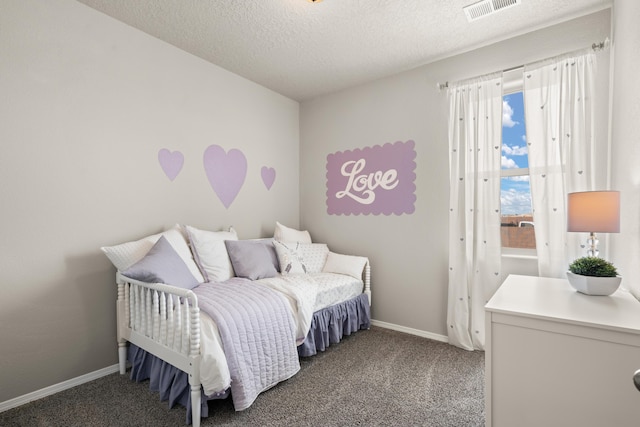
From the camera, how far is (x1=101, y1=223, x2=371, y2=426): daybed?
1.64 meters

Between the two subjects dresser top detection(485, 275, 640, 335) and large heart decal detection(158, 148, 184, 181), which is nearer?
dresser top detection(485, 275, 640, 335)

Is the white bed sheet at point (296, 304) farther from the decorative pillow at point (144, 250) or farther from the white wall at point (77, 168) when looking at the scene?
the white wall at point (77, 168)

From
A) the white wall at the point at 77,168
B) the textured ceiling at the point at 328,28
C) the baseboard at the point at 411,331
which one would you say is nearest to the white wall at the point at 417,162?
the baseboard at the point at 411,331

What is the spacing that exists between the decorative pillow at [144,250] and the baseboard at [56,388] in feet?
2.41

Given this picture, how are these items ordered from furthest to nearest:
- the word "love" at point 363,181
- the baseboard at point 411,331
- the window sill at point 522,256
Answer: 1. the word "love" at point 363,181
2. the baseboard at point 411,331
3. the window sill at point 522,256

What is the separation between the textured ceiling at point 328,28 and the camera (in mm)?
2074

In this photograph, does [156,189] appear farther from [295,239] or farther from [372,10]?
[372,10]

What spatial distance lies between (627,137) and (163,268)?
2726 mm

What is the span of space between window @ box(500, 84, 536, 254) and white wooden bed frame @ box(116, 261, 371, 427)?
238 centimetres

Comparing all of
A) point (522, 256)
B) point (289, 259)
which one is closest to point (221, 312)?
point (289, 259)

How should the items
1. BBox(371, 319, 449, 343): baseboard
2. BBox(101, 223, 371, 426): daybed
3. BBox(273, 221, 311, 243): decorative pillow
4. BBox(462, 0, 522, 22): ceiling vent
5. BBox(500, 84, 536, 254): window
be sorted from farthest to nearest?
BBox(273, 221, 311, 243): decorative pillow, BBox(371, 319, 449, 343): baseboard, BBox(500, 84, 536, 254): window, BBox(462, 0, 522, 22): ceiling vent, BBox(101, 223, 371, 426): daybed

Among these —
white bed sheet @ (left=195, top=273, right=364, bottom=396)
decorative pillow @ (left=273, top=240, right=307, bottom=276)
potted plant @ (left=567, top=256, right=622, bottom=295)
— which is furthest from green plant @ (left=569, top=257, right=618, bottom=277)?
decorative pillow @ (left=273, top=240, right=307, bottom=276)

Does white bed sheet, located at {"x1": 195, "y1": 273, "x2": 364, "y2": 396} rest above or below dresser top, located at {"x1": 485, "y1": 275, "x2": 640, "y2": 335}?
below

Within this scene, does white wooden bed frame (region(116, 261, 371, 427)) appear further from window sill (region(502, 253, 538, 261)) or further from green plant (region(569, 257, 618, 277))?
window sill (region(502, 253, 538, 261))
